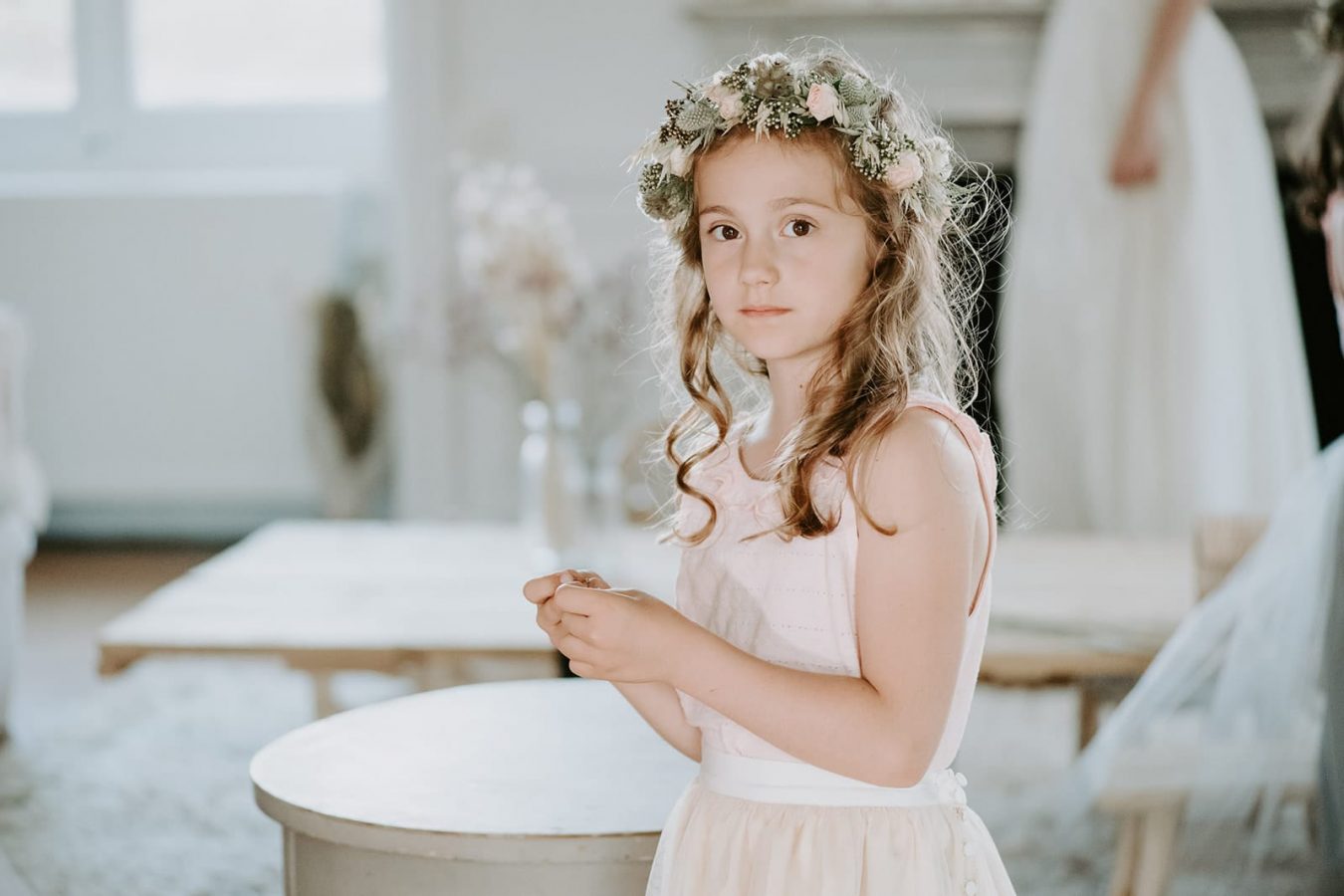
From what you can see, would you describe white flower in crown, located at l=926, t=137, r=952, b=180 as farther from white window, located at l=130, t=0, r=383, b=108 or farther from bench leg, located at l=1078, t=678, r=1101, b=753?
white window, located at l=130, t=0, r=383, b=108

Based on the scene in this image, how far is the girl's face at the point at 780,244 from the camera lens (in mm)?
1096

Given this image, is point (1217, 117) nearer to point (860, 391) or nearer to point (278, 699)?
point (278, 699)

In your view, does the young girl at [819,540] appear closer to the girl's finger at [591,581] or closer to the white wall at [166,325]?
the girl's finger at [591,581]

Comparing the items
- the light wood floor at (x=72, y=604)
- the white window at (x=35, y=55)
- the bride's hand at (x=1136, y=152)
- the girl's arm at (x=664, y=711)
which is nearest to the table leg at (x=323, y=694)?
the light wood floor at (x=72, y=604)

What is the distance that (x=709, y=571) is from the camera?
1.16 meters

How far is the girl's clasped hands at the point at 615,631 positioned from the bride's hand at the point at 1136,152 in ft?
10.3

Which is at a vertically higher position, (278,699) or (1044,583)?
(1044,583)

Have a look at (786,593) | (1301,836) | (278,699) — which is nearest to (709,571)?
(786,593)

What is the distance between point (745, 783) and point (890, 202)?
44 cm

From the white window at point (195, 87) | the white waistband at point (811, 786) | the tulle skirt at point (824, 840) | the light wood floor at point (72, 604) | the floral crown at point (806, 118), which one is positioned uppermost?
the white window at point (195, 87)

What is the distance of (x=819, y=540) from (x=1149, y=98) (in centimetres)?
300

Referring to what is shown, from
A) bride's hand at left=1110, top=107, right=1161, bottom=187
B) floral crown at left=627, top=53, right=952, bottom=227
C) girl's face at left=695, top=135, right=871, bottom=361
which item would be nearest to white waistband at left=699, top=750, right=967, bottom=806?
girl's face at left=695, top=135, right=871, bottom=361

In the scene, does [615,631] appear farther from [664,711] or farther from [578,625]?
[664,711]

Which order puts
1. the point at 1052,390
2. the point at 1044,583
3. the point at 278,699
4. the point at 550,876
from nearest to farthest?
the point at 550,876 → the point at 1044,583 → the point at 278,699 → the point at 1052,390
